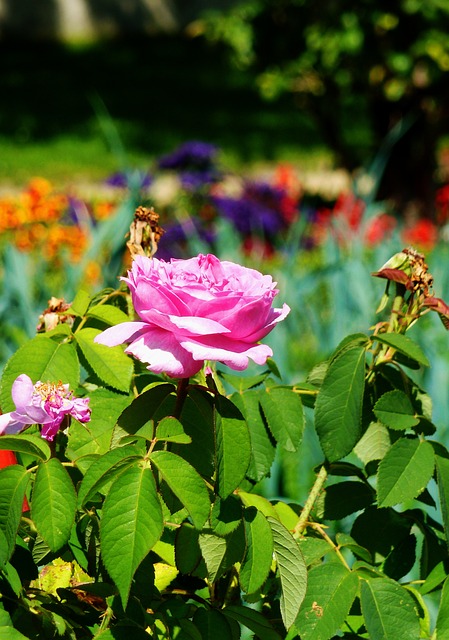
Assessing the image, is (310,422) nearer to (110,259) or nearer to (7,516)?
(110,259)

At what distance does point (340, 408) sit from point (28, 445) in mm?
260

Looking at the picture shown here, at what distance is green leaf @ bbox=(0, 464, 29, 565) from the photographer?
2.09 ft

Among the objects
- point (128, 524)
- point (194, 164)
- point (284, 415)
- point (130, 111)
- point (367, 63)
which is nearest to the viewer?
point (128, 524)

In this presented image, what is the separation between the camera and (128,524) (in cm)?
63

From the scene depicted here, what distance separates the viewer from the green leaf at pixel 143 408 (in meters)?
0.73

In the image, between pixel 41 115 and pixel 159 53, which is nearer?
pixel 41 115

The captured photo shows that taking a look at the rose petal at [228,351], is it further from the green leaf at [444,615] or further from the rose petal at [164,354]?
the green leaf at [444,615]

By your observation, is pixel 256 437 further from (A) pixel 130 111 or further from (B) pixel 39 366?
(A) pixel 130 111

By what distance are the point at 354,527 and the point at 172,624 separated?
0.21 m

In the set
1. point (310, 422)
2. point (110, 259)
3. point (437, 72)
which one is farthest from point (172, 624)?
point (437, 72)

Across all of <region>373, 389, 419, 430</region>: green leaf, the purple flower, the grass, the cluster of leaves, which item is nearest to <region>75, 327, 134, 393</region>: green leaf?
the cluster of leaves

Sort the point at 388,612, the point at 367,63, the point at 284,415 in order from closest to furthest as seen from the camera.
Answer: the point at 388,612, the point at 284,415, the point at 367,63

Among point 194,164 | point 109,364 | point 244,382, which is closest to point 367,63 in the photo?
point 194,164

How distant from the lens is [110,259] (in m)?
1.99
